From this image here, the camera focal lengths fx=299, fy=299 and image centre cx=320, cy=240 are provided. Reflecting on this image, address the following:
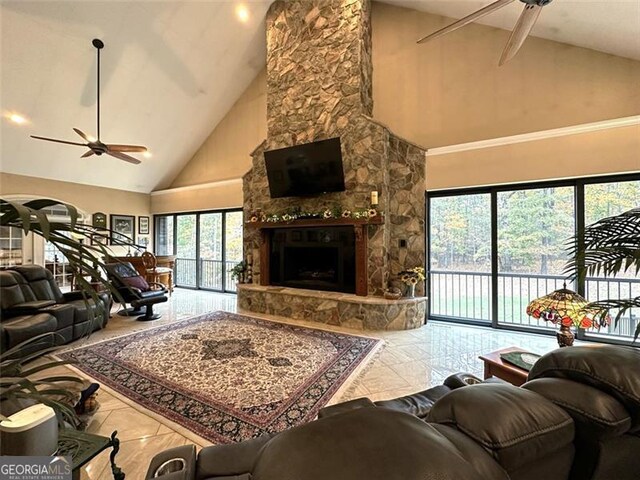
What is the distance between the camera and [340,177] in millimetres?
4922

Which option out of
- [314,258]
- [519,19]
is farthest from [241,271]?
[519,19]

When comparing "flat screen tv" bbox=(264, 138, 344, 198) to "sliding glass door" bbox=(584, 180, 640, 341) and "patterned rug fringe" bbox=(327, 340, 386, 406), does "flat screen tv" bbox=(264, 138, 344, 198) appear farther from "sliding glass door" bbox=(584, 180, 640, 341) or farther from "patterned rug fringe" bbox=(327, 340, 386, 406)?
"sliding glass door" bbox=(584, 180, 640, 341)

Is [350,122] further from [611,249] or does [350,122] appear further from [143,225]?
[143,225]

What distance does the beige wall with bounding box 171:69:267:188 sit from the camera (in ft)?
22.8

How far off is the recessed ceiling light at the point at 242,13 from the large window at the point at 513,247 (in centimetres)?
478

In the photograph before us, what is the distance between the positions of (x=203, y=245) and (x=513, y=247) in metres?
6.97

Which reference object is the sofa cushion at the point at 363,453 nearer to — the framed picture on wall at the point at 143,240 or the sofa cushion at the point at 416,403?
the sofa cushion at the point at 416,403

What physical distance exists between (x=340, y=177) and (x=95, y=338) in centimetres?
426

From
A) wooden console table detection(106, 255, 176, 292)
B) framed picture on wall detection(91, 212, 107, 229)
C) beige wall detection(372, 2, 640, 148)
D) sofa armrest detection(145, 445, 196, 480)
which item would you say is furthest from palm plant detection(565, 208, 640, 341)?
framed picture on wall detection(91, 212, 107, 229)

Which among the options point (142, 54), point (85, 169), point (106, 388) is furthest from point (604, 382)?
point (85, 169)

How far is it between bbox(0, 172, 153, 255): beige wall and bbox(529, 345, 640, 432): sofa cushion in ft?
29.0

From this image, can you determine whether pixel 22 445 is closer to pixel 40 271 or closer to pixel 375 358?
pixel 375 358

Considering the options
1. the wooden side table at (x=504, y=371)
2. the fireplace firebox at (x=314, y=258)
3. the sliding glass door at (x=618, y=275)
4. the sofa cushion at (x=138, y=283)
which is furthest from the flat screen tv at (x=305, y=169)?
the sliding glass door at (x=618, y=275)

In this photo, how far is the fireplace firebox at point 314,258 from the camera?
16.7 feet
